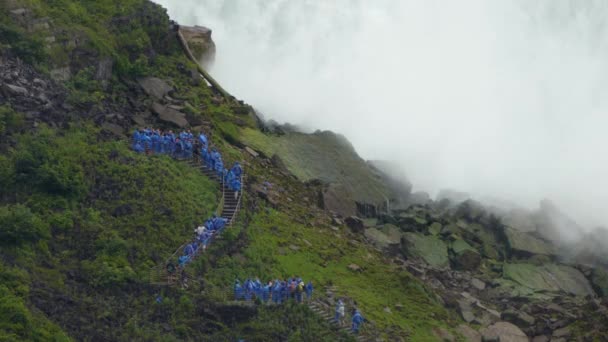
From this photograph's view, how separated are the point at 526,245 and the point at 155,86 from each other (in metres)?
19.5

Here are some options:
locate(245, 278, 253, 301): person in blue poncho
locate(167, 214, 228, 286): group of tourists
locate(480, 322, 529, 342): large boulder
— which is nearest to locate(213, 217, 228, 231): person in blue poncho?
locate(167, 214, 228, 286): group of tourists

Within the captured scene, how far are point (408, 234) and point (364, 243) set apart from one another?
374cm

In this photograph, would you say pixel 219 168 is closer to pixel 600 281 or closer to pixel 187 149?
pixel 187 149

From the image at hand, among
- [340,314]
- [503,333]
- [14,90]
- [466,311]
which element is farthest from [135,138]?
[503,333]

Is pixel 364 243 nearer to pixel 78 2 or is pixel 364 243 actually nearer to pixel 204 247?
pixel 204 247

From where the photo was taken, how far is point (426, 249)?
184 feet

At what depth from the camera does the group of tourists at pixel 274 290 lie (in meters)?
43.9

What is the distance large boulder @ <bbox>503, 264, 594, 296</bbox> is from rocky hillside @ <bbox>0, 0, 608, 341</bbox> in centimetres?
10

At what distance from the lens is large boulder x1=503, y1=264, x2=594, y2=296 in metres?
55.4

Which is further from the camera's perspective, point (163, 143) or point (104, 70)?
point (104, 70)

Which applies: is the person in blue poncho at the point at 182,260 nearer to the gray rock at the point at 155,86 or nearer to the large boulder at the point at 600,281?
the gray rock at the point at 155,86

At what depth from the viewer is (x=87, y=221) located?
44938mm

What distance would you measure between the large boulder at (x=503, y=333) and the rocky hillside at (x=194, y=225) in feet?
0.27

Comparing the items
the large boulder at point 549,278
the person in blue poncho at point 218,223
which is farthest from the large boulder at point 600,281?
the person in blue poncho at point 218,223
